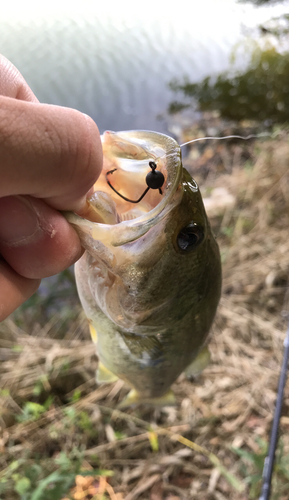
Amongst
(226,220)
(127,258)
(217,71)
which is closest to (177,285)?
(127,258)

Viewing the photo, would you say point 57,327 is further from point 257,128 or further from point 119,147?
point 257,128

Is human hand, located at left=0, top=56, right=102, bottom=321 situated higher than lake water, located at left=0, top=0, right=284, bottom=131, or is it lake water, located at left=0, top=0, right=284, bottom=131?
human hand, located at left=0, top=56, right=102, bottom=321

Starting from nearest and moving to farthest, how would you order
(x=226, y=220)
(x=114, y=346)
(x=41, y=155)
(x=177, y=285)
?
(x=41, y=155) → (x=177, y=285) → (x=114, y=346) → (x=226, y=220)

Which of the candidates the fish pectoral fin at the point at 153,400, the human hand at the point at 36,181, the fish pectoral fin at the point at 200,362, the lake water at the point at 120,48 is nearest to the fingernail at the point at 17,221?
the human hand at the point at 36,181

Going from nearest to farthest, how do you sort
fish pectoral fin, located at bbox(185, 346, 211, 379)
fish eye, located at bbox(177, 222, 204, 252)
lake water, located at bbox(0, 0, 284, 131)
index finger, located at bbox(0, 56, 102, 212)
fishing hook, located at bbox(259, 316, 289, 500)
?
index finger, located at bbox(0, 56, 102, 212)
fish eye, located at bbox(177, 222, 204, 252)
fish pectoral fin, located at bbox(185, 346, 211, 379)
fishing hook, located at bbox(259, 316, 289, 500)
lake water, located at bbox(0, 0, 284, 131)

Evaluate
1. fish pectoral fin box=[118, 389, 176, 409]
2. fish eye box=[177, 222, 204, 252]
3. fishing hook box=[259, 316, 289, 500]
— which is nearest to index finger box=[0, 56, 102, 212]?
fish eye box=[177, 222, 204, 252]

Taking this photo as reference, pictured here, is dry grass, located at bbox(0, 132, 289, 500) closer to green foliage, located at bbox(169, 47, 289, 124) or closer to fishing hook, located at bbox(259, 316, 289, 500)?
fishing hook, located at bbox(259, 316, 289, 500)

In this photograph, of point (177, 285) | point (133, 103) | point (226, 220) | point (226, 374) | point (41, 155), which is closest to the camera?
point (41, 155)
